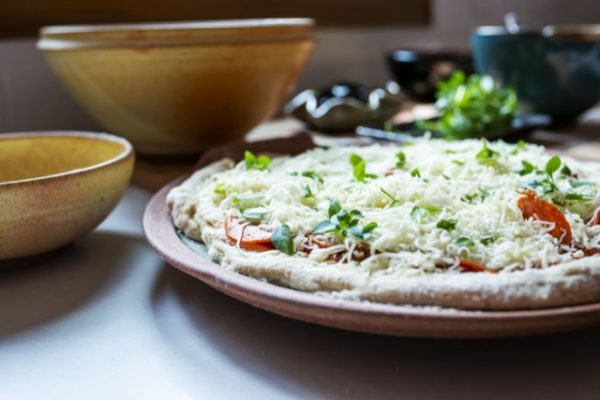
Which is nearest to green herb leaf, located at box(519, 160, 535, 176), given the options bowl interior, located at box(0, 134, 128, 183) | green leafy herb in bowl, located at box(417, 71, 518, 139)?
green leafy herb in bowl, located at box(417, 71, 518, 139)

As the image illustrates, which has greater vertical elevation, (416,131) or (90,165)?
(90,165)

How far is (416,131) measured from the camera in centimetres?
177

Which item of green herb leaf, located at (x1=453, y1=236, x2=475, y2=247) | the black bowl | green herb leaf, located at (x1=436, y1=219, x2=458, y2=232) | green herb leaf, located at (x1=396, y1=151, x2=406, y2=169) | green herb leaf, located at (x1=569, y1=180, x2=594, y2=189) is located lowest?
the black bowl

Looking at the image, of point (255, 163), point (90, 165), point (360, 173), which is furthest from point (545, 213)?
point (90, 165)

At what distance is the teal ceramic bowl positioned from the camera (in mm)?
1807

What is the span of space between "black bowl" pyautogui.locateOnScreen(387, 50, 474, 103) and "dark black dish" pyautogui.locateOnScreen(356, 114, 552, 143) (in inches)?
18.2

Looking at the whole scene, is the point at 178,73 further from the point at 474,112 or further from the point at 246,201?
the point at 474,112

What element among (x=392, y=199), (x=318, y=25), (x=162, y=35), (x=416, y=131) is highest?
(x=162, y=35)

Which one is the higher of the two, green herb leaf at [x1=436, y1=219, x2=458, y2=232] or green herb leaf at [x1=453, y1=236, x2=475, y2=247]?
green herb leaf at [x1=453, y1=236, x2=475, y2=247]

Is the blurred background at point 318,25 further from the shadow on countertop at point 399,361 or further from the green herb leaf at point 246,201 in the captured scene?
the shadow on countertop at point 399,361

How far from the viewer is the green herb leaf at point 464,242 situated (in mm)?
775

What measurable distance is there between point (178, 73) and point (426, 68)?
43.5 inches

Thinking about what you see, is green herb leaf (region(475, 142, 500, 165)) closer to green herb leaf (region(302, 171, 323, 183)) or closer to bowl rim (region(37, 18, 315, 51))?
green herb leaf (region(302, 171, 323, 183))

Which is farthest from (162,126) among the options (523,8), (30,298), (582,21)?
(582,21)
